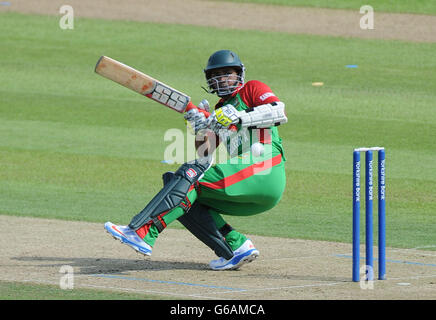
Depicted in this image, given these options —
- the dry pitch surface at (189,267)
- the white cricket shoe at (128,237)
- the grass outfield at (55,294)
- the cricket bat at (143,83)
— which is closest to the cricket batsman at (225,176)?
the white cricket shoe at (128,237)

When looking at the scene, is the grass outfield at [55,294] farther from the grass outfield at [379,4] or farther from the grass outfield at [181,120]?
the grass outfield at [379,4]

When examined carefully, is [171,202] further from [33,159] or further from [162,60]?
[162,60]

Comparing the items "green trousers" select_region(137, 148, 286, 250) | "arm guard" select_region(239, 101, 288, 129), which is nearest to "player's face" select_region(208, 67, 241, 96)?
"arm guard" select_region(239, 101, 288, 129)

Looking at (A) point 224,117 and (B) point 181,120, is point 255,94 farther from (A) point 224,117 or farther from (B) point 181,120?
(B) point 181,120

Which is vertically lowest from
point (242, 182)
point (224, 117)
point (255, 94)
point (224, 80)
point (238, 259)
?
point (238, 259)

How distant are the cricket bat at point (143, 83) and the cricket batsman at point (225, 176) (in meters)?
0.12

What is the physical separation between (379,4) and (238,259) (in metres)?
14.3

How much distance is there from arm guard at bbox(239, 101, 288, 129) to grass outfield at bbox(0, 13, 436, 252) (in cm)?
212

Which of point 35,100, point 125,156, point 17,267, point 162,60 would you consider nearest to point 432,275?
point 17,267

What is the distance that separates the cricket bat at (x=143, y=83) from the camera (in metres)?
7.42

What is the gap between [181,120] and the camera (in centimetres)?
1506

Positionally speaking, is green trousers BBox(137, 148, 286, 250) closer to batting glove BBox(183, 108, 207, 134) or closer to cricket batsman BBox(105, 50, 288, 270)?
cricket batsman BBox(105, 50, 288, 270)

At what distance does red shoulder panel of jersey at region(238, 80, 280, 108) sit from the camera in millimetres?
7406

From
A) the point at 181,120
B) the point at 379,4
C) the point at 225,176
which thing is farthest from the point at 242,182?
the point at 379,4
